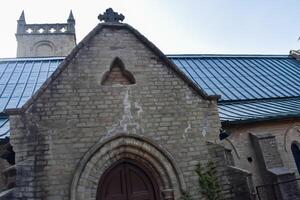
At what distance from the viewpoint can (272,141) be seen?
38.1 ft

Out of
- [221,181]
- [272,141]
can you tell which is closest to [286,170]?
[272,141]

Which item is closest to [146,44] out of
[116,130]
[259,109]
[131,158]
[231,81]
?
[116,130]

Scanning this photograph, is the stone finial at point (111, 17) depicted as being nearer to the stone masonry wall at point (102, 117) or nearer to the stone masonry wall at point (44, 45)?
the stone masonry wall at point (102, 117)

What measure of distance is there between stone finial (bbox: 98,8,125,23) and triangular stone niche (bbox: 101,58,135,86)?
136cm

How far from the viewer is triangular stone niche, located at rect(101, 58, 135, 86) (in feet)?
27.6

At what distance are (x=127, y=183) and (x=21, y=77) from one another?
8.81m

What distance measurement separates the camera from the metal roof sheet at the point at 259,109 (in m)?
11.9

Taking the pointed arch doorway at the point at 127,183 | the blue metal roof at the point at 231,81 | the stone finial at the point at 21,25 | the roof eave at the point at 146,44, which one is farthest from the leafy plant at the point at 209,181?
the stone finial at the point at 21,25

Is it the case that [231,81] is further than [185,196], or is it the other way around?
[231,81]

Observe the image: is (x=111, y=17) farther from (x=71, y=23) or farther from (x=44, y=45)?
(x=71, y=23)

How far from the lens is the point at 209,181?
24.8 ft

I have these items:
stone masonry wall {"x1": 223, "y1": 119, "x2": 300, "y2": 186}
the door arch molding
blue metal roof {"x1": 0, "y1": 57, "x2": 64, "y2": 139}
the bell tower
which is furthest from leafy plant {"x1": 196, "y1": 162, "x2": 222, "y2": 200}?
the bell tower

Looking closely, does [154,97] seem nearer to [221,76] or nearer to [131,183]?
[131,183]

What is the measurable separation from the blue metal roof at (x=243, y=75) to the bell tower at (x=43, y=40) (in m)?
16.7
